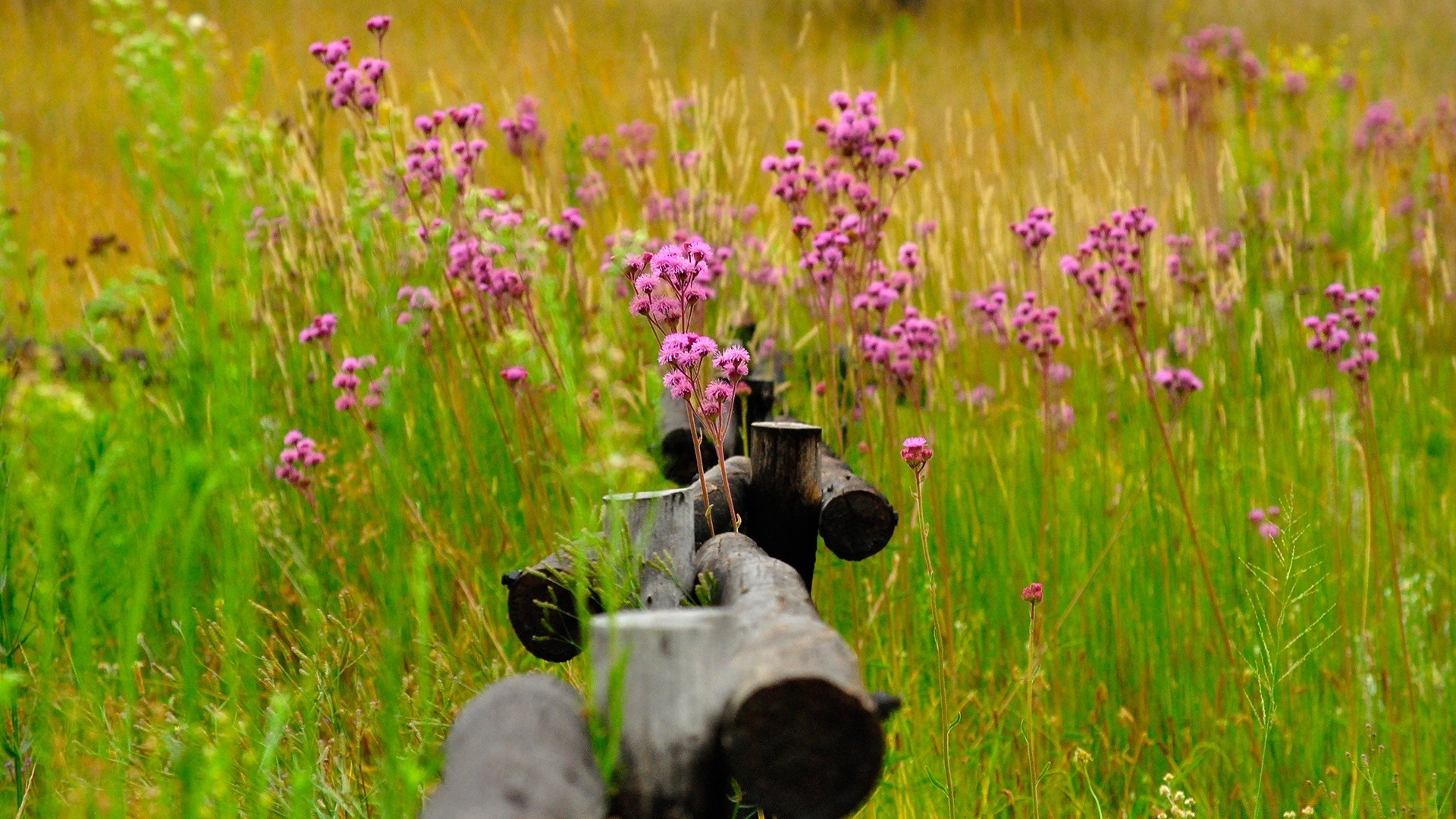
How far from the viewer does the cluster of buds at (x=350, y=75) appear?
8.52ft

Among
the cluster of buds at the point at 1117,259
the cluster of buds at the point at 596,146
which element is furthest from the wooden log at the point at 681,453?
the cluster of buds at the point at 596,146

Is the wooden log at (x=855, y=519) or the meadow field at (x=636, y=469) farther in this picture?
the wooden log at (x=855, y=519)

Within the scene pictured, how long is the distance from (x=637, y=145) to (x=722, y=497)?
3.28 metres

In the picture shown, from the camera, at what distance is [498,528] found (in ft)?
9.47

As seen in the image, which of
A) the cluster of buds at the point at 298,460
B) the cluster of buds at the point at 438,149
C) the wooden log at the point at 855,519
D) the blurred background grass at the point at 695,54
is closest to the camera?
the wooden log at the point at 855,519

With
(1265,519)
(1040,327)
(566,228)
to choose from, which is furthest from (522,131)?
(1265,519)

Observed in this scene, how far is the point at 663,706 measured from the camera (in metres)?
1.17

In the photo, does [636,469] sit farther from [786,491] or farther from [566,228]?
[566,228]

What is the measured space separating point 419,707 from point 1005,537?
1.45 m

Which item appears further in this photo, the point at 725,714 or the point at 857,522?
the point at 857,522

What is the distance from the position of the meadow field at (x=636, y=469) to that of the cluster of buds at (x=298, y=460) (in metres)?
0.06

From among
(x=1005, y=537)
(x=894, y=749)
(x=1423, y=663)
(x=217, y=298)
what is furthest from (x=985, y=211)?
(x=217, y=298)

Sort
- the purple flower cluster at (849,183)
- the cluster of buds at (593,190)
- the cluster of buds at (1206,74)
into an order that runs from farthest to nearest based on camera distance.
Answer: the cluster of buds at (1206,74) < the cluster of buds at (593,190) < the purple flower cluster at (849,183)

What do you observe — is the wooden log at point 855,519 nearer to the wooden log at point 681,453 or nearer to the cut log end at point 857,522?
the cut log end at point 857,522
